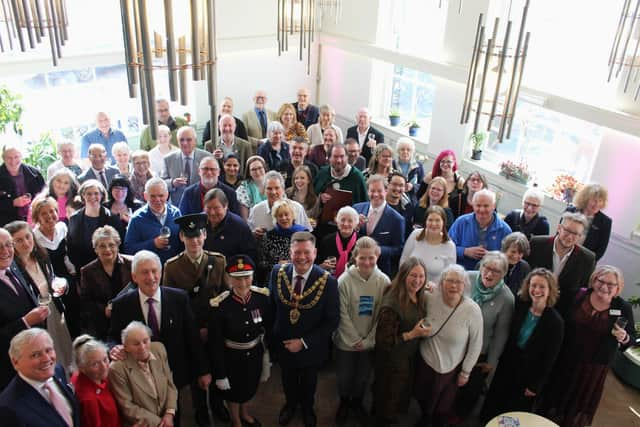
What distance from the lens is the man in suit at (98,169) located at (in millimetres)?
5645

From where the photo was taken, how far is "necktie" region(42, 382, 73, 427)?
292cm

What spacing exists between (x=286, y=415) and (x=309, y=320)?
107cm

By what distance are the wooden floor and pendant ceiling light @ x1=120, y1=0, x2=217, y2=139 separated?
333cm

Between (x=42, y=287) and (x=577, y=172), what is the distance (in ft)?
23.1

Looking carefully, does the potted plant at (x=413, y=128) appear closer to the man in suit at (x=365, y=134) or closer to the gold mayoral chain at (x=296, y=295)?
the man in suit at (x=365, y=134)

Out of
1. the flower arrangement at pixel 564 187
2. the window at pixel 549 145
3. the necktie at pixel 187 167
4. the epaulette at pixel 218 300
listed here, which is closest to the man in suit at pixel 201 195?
the necktie at pixel 187 167

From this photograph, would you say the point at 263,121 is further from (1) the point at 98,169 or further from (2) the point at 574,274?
(2) the point at 574,274

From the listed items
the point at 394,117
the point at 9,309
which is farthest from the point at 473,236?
the point at 394,117

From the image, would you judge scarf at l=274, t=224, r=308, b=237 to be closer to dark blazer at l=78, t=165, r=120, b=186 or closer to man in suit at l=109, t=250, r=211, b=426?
man in suit at l=109, t=250, r=211, b=426

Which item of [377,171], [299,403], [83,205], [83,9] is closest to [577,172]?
[377,171]

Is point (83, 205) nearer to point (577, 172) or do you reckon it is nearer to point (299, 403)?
point (299, 403)

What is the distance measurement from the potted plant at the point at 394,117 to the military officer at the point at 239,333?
673 centimetres

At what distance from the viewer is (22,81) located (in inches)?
318

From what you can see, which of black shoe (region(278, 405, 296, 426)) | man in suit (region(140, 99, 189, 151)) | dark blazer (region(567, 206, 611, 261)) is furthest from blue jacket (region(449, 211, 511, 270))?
man in suit (region(140, 99, 189, 151))
